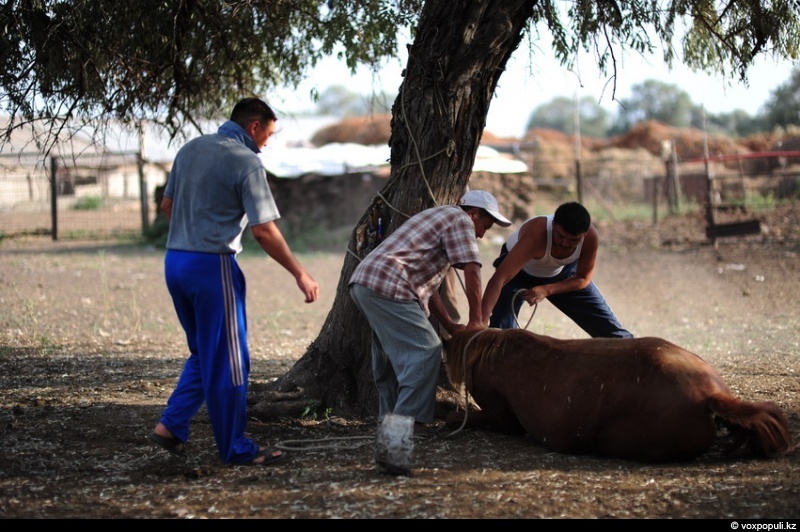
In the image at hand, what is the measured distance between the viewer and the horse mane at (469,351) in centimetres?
528

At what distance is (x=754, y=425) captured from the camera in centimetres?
439

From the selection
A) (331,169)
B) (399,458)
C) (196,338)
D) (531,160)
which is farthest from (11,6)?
(531,160)

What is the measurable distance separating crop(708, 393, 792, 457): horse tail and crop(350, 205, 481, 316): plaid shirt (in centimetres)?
150

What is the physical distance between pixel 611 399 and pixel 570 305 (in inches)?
64.3

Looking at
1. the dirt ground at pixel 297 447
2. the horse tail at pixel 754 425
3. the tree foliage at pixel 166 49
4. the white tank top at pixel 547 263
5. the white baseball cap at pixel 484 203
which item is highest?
the tree foliage at pixel 166 49

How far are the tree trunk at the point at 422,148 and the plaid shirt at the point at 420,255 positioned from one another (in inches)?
31.1

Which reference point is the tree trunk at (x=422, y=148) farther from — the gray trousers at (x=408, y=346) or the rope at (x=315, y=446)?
the gray trousers at (x=408, y=346)

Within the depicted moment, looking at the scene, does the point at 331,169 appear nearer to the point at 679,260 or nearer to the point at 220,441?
the point at 679,260

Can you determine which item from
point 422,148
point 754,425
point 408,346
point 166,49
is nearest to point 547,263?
point 422,148

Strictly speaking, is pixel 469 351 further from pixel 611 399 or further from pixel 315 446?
pixel 315 446

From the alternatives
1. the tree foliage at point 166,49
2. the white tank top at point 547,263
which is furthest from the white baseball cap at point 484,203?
the tree foliage at point 166,49

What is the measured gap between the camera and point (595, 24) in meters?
7.15

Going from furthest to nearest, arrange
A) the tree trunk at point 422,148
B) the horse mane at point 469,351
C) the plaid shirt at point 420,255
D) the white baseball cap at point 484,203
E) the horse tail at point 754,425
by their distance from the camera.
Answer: the tree trunk at point 422,148 → the horse mane at point 469,351 → the white baseball cap at point 484,203 → the plaid shirt at point 420,255 → the horse tail at point 754,425

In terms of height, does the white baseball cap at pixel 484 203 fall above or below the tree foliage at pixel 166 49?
below
